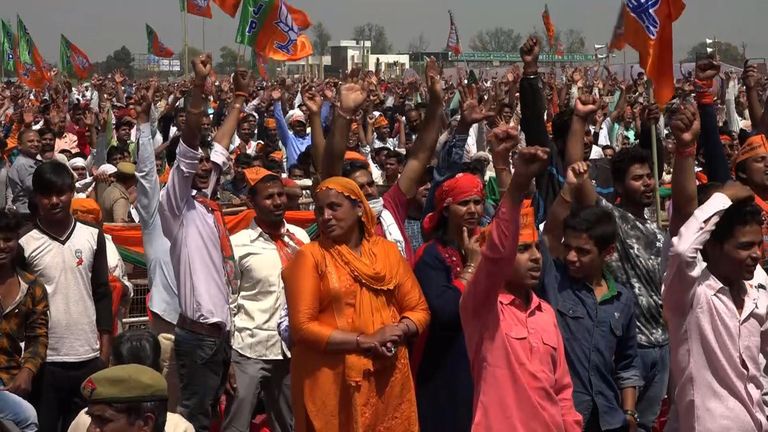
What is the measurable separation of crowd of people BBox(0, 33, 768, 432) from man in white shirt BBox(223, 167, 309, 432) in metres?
0.01

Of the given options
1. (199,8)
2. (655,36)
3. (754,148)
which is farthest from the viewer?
(199,8)

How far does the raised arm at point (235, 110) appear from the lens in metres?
5.89

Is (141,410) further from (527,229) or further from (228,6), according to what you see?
(228,6)

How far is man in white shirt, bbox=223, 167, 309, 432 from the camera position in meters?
6.16

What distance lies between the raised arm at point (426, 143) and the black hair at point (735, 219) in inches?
66.9

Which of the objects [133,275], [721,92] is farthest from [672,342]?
[721,92]

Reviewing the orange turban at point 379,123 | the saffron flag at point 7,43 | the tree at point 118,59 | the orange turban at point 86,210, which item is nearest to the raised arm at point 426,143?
the orange turban at point 86,210

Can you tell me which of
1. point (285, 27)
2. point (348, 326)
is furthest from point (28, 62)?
point (348, 326)

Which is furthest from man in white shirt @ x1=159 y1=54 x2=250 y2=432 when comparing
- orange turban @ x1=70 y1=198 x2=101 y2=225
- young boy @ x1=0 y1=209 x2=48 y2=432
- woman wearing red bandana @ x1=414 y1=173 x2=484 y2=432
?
orange turban @ x1=70 y1=198 x2=101 y2=225

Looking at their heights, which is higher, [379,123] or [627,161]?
[627,161]

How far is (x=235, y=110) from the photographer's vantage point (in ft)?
19.8

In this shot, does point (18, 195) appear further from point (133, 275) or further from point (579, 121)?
point (579, 121)

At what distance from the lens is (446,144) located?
619 cm

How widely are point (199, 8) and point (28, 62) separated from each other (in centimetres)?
773
